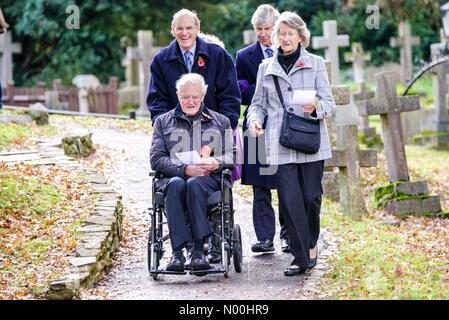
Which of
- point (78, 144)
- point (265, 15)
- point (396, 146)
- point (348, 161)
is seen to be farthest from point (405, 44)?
point (265, 15)

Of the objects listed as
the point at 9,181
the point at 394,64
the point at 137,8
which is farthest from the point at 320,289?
the point at 394,64

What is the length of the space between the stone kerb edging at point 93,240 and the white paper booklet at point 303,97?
1.88 meters

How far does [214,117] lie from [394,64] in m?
24.6

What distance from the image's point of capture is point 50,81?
31.1m

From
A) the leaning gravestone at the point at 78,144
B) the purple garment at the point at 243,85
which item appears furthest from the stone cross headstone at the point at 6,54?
the purple garment at the point at 243,85

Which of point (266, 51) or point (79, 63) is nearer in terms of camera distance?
point (266, 51)

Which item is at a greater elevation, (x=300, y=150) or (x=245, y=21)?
(x=245, y=21)

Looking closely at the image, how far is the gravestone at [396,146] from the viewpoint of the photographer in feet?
44.3

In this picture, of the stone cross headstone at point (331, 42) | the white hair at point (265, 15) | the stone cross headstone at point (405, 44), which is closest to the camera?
the white hair at point (265, 15)

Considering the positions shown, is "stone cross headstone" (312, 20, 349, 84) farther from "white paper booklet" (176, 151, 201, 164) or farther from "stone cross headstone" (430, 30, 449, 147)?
"white paper booklet" (176, 151, 201, 164)

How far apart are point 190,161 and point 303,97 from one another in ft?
A: 3.16

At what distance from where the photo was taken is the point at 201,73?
915 cm

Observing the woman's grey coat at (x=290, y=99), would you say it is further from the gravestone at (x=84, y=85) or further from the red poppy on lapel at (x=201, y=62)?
the gravestone at (x=84, y=85)
